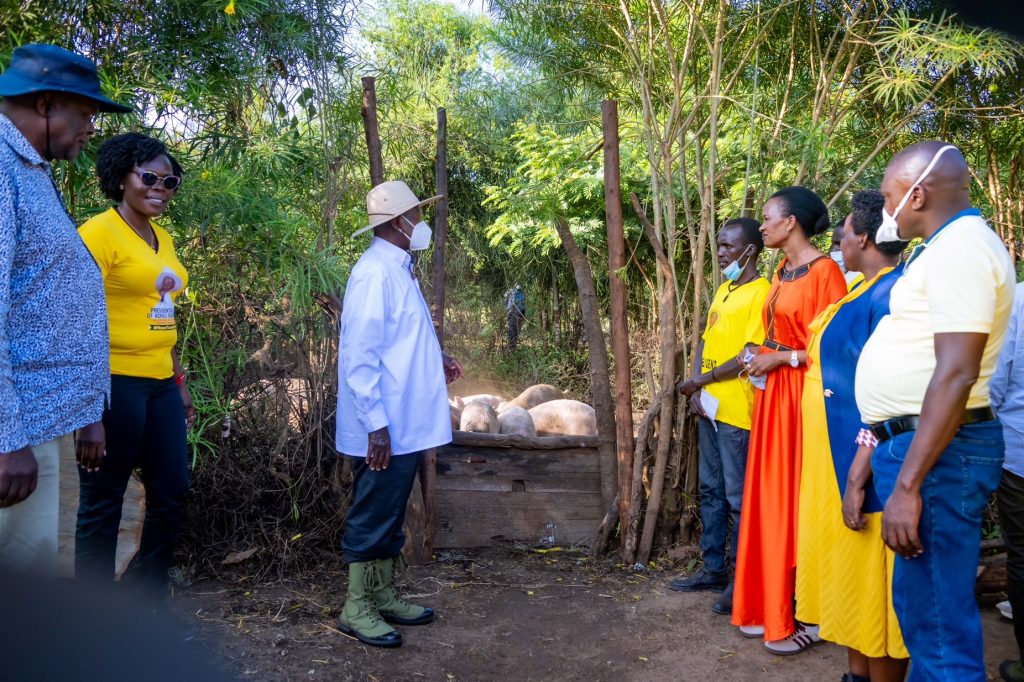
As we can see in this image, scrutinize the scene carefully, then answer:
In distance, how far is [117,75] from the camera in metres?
3.74

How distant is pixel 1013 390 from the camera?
3.07 m

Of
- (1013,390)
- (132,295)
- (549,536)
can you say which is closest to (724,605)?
(549,536)

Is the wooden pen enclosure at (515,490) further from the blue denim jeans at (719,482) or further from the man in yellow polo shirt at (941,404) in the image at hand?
the man in yellow polo shirt at (941,404)

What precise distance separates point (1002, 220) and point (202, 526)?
17.9ft

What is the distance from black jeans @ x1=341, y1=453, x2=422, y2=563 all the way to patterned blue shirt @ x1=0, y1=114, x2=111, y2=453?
132 centimetres

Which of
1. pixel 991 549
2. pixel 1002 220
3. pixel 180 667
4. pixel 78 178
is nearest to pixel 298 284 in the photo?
pixel 78 178

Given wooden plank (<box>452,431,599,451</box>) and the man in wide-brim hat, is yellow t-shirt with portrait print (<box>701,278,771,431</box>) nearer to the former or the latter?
wooden plank (<box>452,431,599,451</box>)

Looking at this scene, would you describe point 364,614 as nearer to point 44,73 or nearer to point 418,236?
point 418,236

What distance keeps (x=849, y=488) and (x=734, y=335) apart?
4.46 feet

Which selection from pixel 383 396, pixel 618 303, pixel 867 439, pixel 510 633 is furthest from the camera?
pixel 618 303

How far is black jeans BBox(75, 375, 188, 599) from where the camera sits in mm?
2883

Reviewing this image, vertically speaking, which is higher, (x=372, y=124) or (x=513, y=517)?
(x=372, y=124)

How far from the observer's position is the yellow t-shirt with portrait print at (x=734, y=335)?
12.0 ft

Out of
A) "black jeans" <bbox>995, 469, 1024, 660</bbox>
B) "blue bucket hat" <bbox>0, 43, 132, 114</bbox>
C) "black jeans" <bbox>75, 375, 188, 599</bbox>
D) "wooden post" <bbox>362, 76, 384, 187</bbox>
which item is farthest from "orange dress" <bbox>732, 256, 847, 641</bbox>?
"blue bucket hat" <bbox>0, 43, 132, 114</bbox>
